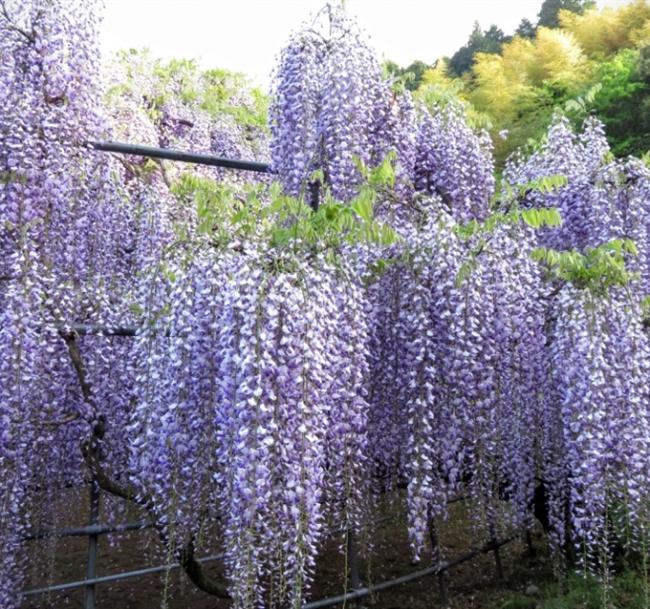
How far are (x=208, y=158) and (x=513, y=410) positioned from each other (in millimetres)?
2633

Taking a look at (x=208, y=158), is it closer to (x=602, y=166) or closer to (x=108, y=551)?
(x=602, y=166)

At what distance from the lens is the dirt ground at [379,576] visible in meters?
5.76

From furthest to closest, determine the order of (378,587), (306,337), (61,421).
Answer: (378,587) < (61,421) < (306,337)

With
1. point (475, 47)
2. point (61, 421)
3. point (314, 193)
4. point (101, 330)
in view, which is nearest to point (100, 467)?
point (61, 421)

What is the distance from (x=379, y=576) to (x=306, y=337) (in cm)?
353

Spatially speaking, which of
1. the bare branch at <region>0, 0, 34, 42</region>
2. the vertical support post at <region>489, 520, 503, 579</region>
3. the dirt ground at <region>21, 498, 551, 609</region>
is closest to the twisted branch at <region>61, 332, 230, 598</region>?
the dirt ground at <region>21, 498, 551, 609</region>

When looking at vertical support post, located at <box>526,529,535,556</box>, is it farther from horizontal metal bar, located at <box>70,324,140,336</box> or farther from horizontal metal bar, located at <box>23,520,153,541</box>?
horizontal metal bar, located at <box>70,324,140,336</box>

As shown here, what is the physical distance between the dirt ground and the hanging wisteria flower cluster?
36.9 inches

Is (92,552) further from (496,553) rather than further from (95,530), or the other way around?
(496,553)

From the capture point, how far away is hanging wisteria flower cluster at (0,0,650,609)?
3.40 metres

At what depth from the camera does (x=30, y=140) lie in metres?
4.49

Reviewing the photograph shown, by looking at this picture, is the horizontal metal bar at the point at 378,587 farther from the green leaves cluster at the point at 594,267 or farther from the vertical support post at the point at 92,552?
the green leaves cluster at the point at 594,267

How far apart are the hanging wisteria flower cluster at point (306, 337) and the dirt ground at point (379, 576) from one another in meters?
0.94

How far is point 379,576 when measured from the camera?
616 centimetres
